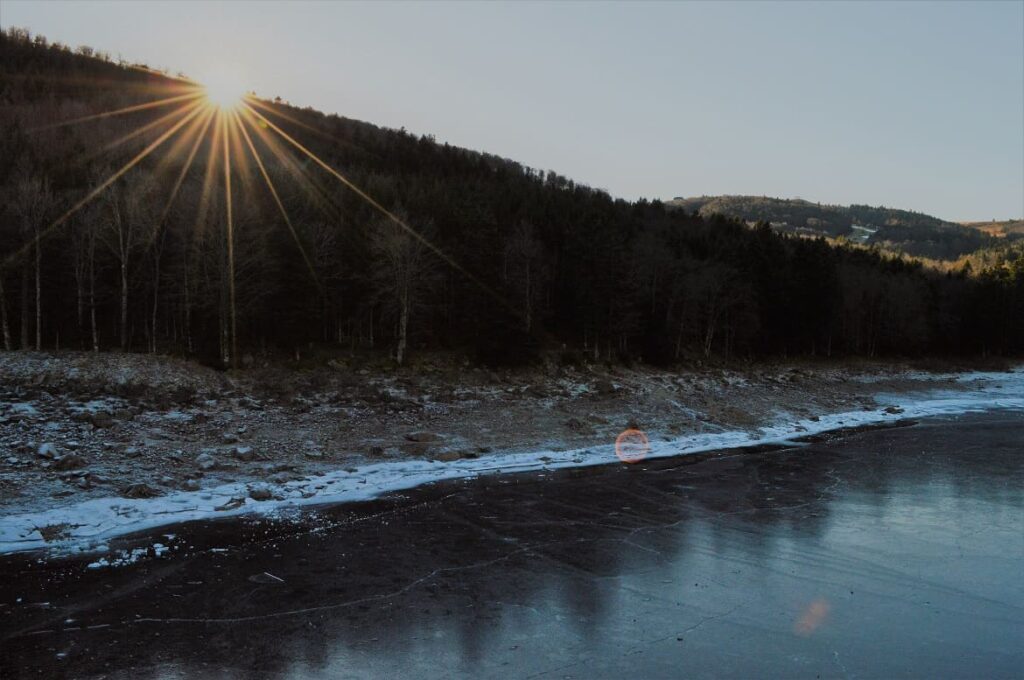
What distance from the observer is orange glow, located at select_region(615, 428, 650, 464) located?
25141 mm

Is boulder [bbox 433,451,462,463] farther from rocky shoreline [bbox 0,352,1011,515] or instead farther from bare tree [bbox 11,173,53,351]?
bare tree [bbox 11,173,53,351]

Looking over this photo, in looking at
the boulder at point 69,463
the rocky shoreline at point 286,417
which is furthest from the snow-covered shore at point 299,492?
the boulder at point 69,463

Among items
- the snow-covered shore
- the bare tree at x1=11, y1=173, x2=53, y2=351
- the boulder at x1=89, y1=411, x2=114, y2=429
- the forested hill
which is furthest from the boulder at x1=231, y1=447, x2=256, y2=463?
Result: the bare tree at x1=11, y1=173, x2=53, y2=351

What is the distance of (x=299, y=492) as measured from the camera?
718 inches

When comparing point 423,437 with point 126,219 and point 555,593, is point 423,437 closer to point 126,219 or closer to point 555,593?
point 555,593

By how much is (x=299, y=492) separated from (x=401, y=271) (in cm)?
2981

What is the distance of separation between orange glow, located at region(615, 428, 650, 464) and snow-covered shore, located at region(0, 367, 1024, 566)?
0.32m

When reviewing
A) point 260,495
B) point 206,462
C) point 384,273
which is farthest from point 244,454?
point 384,273

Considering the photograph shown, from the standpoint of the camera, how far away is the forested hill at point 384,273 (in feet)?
139

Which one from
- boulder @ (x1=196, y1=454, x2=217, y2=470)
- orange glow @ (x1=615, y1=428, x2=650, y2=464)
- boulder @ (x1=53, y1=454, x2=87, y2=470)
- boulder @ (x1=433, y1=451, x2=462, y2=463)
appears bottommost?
orange glow @ (x1=615, y1=428, x2=650, y2=464)

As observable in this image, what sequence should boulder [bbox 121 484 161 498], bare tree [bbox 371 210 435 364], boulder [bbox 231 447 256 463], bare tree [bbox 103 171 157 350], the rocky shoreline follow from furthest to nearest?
bare tree [bbox 371 210 435 364] → bare tree [bbox 103 171 157 350] → boulder [bbox 231 447 256 463] → the rocky shoreline → boulder [bbox 121 484 161 498]

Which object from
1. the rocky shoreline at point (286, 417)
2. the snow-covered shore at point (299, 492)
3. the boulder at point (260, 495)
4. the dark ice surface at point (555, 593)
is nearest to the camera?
the dark ice surface at point (555, 593)

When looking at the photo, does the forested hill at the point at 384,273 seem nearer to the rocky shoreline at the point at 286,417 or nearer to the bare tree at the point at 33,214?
the bare tree at the point at 33,214

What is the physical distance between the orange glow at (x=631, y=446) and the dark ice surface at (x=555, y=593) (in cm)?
637
